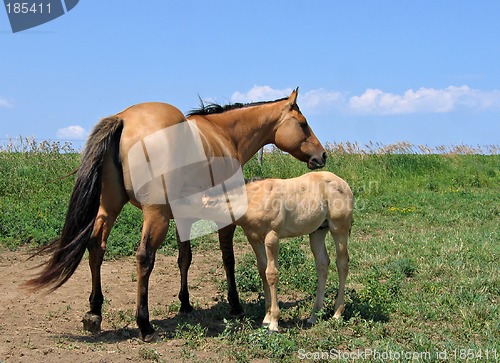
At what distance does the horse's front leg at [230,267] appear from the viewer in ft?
19.6

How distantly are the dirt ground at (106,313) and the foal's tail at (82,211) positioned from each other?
55 centimetres

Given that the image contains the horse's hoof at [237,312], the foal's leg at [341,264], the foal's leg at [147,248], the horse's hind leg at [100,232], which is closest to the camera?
the foal's leg at [147,248]

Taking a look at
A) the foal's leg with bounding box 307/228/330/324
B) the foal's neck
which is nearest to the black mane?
the foal's neck

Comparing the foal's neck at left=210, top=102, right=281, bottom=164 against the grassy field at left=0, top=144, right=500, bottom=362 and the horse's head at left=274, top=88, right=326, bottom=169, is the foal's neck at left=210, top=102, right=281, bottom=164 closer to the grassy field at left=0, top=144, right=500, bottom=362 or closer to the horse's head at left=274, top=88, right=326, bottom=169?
the horse's head at left=274, top=88, right=326, bottom=169

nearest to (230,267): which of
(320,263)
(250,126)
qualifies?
(320,263)

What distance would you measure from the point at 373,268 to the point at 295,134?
1.99 metres

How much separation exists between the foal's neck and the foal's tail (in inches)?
74.5

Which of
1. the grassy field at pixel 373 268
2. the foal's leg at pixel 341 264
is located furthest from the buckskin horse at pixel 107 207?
the foal's leg at pixel 341 264

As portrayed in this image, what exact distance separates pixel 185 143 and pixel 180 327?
1665 millimetres

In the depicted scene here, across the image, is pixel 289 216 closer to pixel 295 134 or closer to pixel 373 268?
pixel 295 134

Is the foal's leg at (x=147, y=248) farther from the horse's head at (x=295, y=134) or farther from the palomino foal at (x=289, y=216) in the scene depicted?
the horse's head at (x=295, y=134)

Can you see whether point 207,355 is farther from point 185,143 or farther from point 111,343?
point 185,143

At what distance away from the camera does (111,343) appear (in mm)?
4883

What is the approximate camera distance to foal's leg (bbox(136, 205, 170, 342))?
4.88 metres
